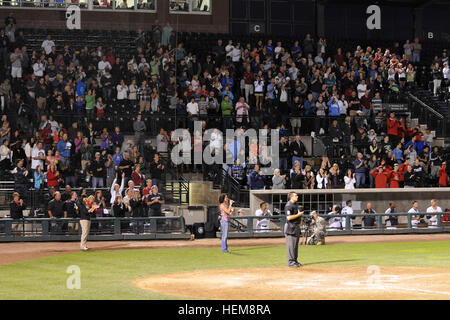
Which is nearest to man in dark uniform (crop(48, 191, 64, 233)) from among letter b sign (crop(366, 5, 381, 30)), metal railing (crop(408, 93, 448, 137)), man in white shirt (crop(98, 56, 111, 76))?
man in white shirt (crop(98, 56, 111, 76))

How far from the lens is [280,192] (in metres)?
28.5

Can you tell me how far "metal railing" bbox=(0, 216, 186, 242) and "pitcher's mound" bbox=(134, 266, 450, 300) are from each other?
25.2ft

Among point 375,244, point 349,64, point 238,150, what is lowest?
point 375,244

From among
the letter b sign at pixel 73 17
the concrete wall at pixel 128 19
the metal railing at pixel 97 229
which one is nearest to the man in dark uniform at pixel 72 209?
the metal railing at pixel 97 229

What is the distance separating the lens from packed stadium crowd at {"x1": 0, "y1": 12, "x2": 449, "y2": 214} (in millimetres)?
29141

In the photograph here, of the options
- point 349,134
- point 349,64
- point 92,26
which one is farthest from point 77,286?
point 92,26

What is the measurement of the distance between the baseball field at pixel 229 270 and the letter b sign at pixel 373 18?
21722 millimetres

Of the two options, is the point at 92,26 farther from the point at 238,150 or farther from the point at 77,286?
the point at 77,286

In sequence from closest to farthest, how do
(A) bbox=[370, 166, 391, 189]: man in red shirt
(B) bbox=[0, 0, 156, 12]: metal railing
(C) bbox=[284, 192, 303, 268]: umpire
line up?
(C) bbox=[284, 192, 303, 268]: umpire
(A) bbox=[370, 166, 391, 189]: man in red shirt
(B) bbox=[0, 0, 156, 12]: metal railing

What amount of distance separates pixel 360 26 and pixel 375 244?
77.1 feet

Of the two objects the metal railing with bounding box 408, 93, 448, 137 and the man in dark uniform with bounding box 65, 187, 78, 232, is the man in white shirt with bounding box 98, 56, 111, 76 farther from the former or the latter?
the metal railing with bounding box 408, 93, 448, 137

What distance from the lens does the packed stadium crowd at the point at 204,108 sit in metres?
29.1
